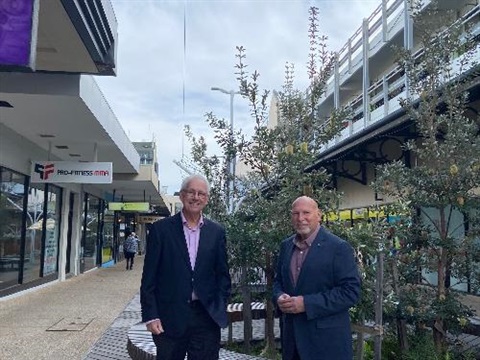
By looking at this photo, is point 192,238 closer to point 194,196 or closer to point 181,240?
Answer: point 181,240

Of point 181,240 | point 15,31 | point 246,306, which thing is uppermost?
point 15,31

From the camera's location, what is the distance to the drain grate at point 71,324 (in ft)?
26.6

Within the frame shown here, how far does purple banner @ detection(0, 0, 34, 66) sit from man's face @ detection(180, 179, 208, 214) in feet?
4.27

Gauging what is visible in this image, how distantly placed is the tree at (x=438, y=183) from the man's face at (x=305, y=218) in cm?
205

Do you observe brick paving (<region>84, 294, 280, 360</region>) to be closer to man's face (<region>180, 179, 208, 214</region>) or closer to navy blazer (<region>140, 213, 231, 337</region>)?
navy blazer (<region>140, 213, 231, 337</region>)

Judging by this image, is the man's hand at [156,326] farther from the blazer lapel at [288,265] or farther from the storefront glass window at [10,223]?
the storefront glass window at [10,223]

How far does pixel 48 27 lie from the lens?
6.43 meters

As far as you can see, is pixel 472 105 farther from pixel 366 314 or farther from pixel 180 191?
pixel 180 191

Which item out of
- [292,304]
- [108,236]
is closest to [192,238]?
[292,304]

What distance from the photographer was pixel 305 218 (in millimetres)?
3098

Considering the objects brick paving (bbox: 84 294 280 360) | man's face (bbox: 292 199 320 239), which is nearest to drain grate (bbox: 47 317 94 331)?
brick paving (bbox: 84 294 280 360)

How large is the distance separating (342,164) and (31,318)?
8484 millimetres

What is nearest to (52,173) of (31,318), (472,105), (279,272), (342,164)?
(31,318)

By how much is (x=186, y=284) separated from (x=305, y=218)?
0.84 m
